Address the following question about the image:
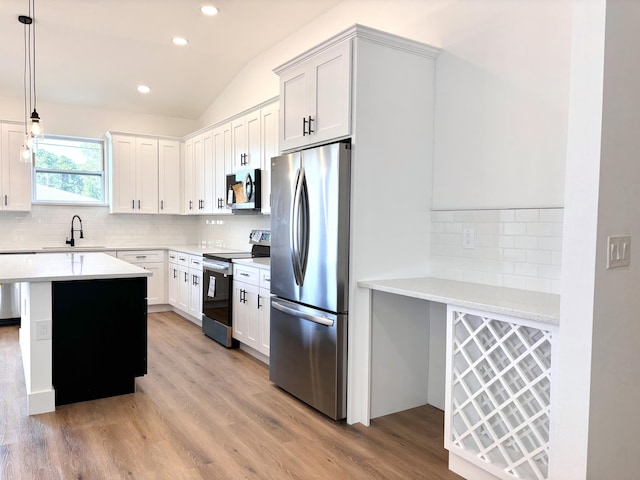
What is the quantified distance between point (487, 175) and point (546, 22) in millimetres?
851

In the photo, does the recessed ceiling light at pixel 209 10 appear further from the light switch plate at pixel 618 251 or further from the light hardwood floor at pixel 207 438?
the light switch plate at pixel 618 251

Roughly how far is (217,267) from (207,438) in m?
2.22

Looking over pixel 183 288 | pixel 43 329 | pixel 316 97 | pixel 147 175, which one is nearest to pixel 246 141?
pixel 316 97

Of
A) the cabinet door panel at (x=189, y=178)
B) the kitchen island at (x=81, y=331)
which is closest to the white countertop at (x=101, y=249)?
the cabinet door panel at (x=189, y=178)

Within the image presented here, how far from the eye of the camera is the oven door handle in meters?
4.55

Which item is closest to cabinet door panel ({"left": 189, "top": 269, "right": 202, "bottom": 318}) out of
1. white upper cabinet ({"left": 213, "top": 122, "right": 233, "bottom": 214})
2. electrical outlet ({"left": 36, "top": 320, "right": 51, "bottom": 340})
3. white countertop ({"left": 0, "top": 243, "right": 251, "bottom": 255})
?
white countertop ({"left": 0, "top": 243, "right": 251, "bottom": 255})

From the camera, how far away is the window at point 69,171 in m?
6.14

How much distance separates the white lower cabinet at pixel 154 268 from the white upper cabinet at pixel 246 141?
74.2 inches

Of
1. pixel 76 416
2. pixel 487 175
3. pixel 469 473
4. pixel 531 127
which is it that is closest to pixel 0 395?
pixel 76 416

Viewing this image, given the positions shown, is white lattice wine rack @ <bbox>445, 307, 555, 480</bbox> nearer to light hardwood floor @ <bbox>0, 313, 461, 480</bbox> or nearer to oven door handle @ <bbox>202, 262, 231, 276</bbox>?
light hardwood floor @ <bbox>0, 313, 461, 480</bbox>

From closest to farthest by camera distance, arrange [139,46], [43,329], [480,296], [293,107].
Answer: [480,296], [43,329], [293,107], [139,46]

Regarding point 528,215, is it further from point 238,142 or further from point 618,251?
point 238,142

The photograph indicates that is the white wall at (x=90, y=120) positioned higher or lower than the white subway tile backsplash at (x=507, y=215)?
higher

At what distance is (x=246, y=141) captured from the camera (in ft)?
16.0
